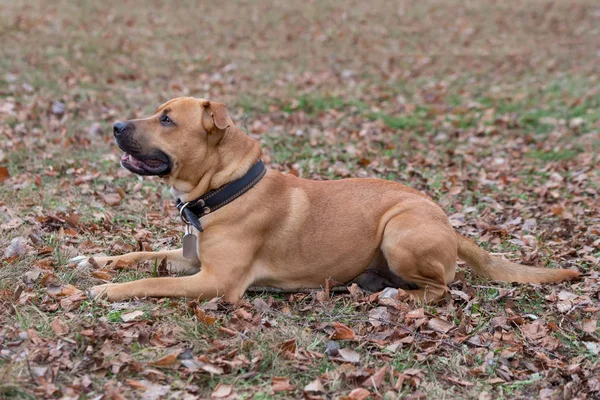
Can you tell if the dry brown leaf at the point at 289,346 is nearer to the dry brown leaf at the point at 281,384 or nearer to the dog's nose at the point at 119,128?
the dry brown leaf at the point at 281,384

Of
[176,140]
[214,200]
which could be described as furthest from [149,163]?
[214,200]

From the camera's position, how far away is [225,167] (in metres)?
5.50

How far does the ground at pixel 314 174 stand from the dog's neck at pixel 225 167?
924 millimetres

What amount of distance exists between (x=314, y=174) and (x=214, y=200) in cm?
387

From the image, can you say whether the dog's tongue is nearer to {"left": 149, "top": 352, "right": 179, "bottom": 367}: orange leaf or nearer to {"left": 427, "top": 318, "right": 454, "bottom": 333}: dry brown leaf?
{"left": 149, "top": 352, "right": 179, "bottom": 367}: orange leaf

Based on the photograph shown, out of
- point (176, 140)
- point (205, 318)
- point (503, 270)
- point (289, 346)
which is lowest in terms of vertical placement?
point (503, 270)

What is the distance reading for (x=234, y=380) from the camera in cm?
418

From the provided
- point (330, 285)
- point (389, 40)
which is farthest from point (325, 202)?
point (389, 40)

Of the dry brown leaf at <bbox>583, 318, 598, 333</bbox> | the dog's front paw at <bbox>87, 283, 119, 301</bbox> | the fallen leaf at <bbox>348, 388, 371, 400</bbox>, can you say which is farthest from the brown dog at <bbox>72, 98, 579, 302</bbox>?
the fallen leaf at <bbox>348, 388, 371, 400</bbox>

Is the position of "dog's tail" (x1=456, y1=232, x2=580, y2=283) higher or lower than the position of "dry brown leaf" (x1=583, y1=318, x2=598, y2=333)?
higher

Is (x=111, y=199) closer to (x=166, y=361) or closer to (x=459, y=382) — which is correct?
(x=166, y=361)

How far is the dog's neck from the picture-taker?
216 inches

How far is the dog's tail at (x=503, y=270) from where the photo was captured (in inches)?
229

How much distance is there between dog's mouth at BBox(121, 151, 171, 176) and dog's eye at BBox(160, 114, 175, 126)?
26 cm
